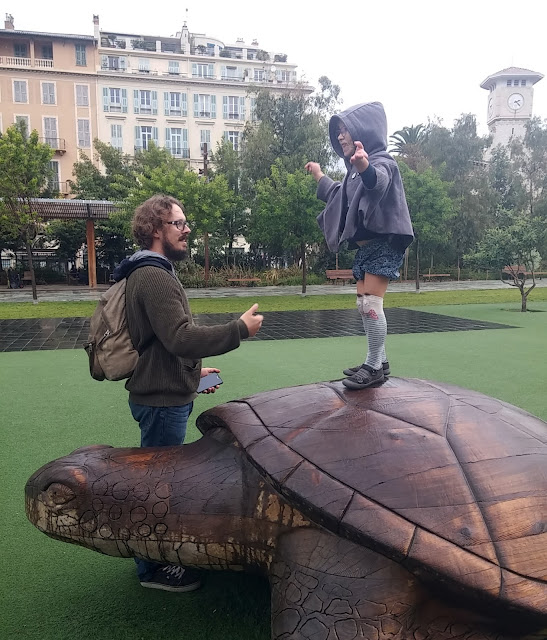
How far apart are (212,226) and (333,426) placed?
1604 centimetres

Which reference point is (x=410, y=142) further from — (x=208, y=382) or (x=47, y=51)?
(x=208, y=382)

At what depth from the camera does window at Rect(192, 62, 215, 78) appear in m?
37.7

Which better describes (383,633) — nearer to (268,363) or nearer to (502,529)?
(502,529)

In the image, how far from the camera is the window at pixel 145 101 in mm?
35031

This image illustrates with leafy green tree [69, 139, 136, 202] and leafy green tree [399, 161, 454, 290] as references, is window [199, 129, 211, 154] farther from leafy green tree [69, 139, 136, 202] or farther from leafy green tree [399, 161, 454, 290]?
leafy green tree [399, 161, 454, 290]

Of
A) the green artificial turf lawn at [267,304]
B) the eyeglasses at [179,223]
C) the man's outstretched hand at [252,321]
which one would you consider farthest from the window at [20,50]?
the man's outstretched hand at [252,321]

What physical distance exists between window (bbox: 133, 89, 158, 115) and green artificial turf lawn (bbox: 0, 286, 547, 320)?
80.8 feet

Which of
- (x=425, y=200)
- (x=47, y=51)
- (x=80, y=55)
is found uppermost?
(x=47, y=51)

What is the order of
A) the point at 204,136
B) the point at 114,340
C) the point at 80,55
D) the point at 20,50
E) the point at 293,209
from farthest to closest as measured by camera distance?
the point at 204,136 < the point at 80,55 < the point at 20,50 < the point at 293,209 < the point at 114,340

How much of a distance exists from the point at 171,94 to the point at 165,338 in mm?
38145

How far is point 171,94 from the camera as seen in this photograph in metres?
35.7

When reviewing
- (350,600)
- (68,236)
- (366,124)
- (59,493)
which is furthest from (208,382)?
(68,236)

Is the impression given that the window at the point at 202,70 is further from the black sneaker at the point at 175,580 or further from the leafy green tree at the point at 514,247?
the black sneaker at the point at 175,580

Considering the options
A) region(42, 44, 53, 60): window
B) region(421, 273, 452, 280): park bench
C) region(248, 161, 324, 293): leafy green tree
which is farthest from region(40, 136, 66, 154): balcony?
region(421, 273, 452, 280): park bench
